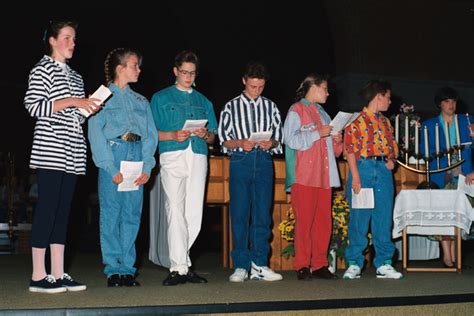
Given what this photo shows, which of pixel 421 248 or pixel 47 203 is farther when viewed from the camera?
pixel 421 248

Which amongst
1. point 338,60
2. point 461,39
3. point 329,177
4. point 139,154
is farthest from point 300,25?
point 139,154

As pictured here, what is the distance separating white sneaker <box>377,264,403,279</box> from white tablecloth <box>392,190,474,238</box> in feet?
1.44

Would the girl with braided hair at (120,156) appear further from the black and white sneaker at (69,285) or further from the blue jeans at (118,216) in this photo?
the black and white sneaker at (69,285)

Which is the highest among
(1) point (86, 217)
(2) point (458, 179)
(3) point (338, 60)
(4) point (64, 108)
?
(3) point (338, 60)

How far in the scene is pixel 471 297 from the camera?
4.14 m

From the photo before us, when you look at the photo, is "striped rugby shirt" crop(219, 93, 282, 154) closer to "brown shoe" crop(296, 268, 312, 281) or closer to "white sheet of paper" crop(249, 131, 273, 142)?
"white sheet of paper" crop(249, 131, 273, 142)

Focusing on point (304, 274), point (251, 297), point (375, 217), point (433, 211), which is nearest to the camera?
point (251, 297)

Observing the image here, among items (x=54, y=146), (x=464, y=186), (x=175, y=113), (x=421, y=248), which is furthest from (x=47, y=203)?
(x=421, y=248)

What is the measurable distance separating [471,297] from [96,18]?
7.25 m

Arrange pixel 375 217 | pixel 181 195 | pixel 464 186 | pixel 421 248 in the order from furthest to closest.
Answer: pixel 421 248
pixel 464 186
pixel 375 217
pixel 181 195

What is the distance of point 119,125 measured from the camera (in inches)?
177

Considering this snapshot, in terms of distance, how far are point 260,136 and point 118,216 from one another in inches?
38.6

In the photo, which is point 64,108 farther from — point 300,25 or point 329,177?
point 300,25

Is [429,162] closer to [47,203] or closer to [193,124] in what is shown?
[193,124]
